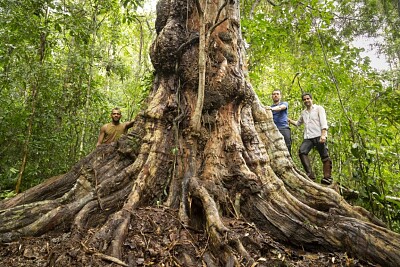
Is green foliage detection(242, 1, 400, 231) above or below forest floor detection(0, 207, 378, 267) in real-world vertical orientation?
above

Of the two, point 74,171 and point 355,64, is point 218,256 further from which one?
point 355,64

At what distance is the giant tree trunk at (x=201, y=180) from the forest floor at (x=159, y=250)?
3.6 inches

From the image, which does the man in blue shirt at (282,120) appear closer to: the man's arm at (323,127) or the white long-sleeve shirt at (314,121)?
the white long-sleeve shirt at (314,121)

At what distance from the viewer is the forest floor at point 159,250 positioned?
2.64m

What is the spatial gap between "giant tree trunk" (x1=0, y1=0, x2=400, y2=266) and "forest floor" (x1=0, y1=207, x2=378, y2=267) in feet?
0.30

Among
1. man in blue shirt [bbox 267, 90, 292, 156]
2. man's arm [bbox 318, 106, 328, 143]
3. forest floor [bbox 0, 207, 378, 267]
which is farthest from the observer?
man in blue shirt [bbox 267, 90, 292, 156]

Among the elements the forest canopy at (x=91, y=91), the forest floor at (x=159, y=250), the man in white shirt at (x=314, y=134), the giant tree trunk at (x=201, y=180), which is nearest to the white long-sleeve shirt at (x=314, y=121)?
the man in white shirt at (x=314, y=134)

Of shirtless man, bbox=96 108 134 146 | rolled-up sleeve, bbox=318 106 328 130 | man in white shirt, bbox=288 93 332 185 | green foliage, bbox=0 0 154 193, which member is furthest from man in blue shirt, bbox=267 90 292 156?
shirtless man, bbox=96 108 134 146

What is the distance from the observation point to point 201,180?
11.8 ft

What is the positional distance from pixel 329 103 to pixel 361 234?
7191 mm

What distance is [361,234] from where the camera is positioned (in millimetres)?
3053

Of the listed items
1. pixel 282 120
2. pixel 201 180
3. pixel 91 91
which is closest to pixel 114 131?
pixel 91 91

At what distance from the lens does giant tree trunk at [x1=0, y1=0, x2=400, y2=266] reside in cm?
309

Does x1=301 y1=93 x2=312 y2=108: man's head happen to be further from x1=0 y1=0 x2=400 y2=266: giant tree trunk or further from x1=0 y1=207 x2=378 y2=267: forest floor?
x1=0 y1=207 x2=378 y2=267: forest floor
